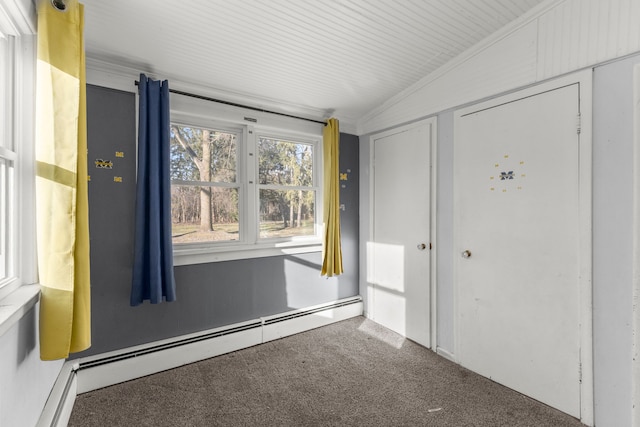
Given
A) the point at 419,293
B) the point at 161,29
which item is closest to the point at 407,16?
the point at 161,29

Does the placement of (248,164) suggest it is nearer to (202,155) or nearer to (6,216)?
(202,155)

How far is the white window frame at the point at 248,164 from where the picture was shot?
2.54 m

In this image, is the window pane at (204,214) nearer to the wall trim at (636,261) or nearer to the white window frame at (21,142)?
the white window frame at (21,142)

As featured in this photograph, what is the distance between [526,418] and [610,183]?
149cm

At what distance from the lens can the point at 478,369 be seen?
2.38 m

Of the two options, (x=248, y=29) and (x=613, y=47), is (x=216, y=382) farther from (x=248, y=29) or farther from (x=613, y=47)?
(x=613, y=47)

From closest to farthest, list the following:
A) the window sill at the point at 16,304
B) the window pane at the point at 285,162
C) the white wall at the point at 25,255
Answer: the window sill at the point at 16,304
the white wall at the point at 25,255
the window pane at the point at 285,162

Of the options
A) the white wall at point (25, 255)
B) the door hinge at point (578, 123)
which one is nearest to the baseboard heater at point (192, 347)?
the white wall at point (25, 255)

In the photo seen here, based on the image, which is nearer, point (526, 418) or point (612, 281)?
point (612, 281)

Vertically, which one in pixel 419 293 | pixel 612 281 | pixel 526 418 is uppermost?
pixel 612 281

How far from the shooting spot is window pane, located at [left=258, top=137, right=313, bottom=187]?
303 centimetres

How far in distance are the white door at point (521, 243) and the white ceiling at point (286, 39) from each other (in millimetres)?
617

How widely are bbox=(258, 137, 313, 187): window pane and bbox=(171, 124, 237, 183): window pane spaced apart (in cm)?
29

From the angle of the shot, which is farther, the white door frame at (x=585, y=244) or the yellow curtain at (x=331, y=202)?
the yellow curtain at (x=331, y=202)
